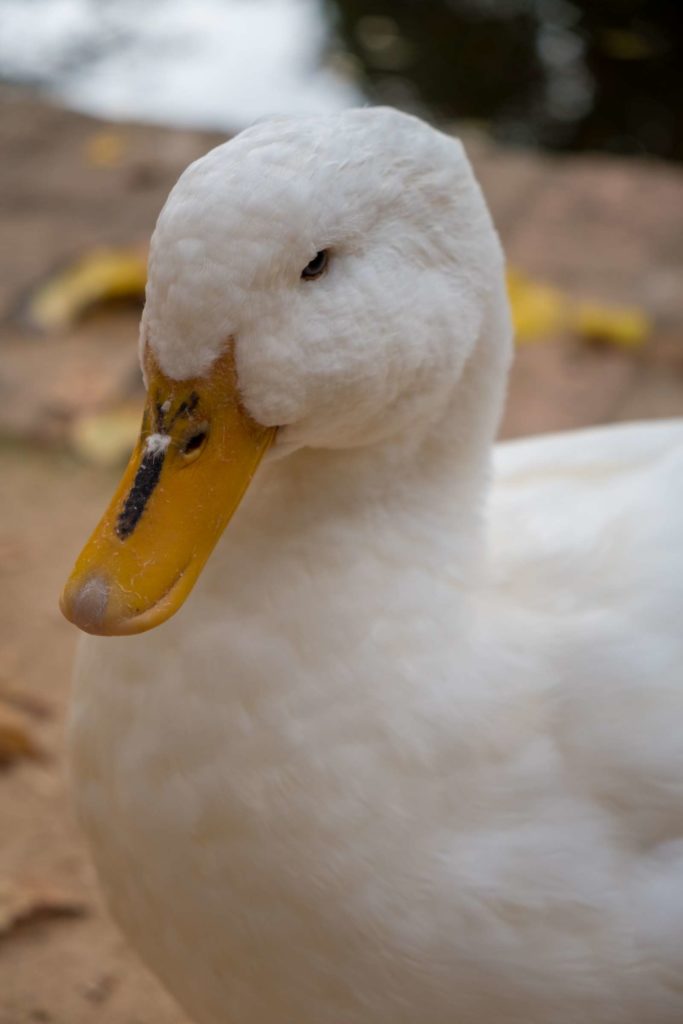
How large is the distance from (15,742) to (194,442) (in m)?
1.14

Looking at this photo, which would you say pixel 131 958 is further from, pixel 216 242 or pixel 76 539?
pixel 216 242

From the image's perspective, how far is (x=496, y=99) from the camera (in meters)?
4.91

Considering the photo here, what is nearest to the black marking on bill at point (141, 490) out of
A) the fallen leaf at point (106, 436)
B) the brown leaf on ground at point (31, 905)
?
the brown leaf on ground at point (31, 905)

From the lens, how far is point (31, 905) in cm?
194

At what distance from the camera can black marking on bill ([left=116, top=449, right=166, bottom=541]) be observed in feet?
4.01

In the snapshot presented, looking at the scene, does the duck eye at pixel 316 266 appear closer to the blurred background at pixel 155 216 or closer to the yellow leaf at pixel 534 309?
the blurred background at pixel 155 216

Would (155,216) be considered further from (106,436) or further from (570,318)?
(570,318)

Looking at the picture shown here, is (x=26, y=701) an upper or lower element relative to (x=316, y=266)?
lower

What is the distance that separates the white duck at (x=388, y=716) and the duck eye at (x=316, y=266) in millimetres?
29

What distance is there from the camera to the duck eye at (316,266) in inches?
46.5

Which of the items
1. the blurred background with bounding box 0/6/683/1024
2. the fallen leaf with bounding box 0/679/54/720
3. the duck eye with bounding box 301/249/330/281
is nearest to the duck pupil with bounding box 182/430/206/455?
the duck eye with bounding box 301/249/330/281

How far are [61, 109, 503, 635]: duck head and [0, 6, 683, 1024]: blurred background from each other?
0.12 meters

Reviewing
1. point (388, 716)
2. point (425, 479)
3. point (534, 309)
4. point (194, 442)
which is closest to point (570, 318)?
point (534, 309)

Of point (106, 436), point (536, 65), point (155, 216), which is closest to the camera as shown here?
point (106, 436)
